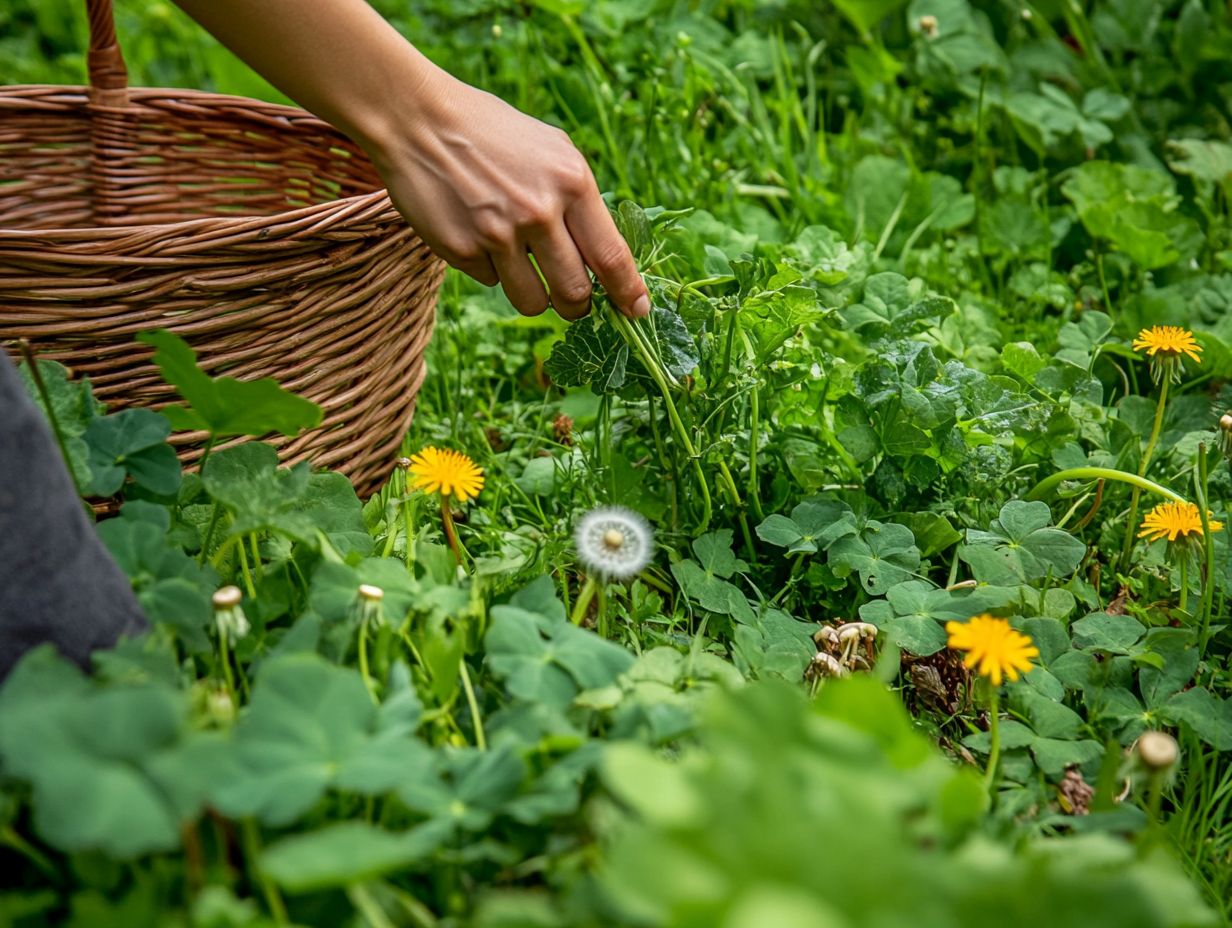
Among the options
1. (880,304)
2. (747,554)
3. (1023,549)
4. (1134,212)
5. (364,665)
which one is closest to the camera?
(364,665)

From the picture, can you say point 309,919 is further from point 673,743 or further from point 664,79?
point 664,79

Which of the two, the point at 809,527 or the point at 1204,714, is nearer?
the point at 1204,714

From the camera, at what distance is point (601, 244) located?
1.16 metres

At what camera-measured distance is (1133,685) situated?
1258 millimetres

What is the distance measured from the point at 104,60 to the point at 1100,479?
4.89 ft

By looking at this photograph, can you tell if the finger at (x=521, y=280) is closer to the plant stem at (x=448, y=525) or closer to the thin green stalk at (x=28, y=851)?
the plant stem at (x=448, y=525)

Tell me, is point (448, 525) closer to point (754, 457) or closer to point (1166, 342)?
point (754, 457)

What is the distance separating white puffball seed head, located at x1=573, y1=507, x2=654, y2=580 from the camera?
1.05 m

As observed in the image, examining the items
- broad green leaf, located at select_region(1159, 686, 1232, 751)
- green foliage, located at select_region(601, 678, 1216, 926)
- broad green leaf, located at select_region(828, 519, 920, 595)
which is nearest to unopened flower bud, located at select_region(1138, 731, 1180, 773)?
green foliage, located at select_region(601, 678, 1216, 926)

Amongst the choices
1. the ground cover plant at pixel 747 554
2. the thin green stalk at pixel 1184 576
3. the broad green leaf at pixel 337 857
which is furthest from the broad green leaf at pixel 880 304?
the broad green leaf at pixel 337 857

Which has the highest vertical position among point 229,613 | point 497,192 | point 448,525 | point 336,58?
point 336,58

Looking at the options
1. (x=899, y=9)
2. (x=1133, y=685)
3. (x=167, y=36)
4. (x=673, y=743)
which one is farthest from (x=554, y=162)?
(x=167, y=36)

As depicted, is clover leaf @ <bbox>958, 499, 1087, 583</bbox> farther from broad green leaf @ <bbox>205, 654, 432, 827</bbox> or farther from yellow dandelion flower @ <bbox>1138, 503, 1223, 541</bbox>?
A: broad green leaf @ <bbox>205, 654, 432, 827</bbox>

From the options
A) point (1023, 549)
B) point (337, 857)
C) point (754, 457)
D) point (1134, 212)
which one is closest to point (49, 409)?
point (337, 857)
